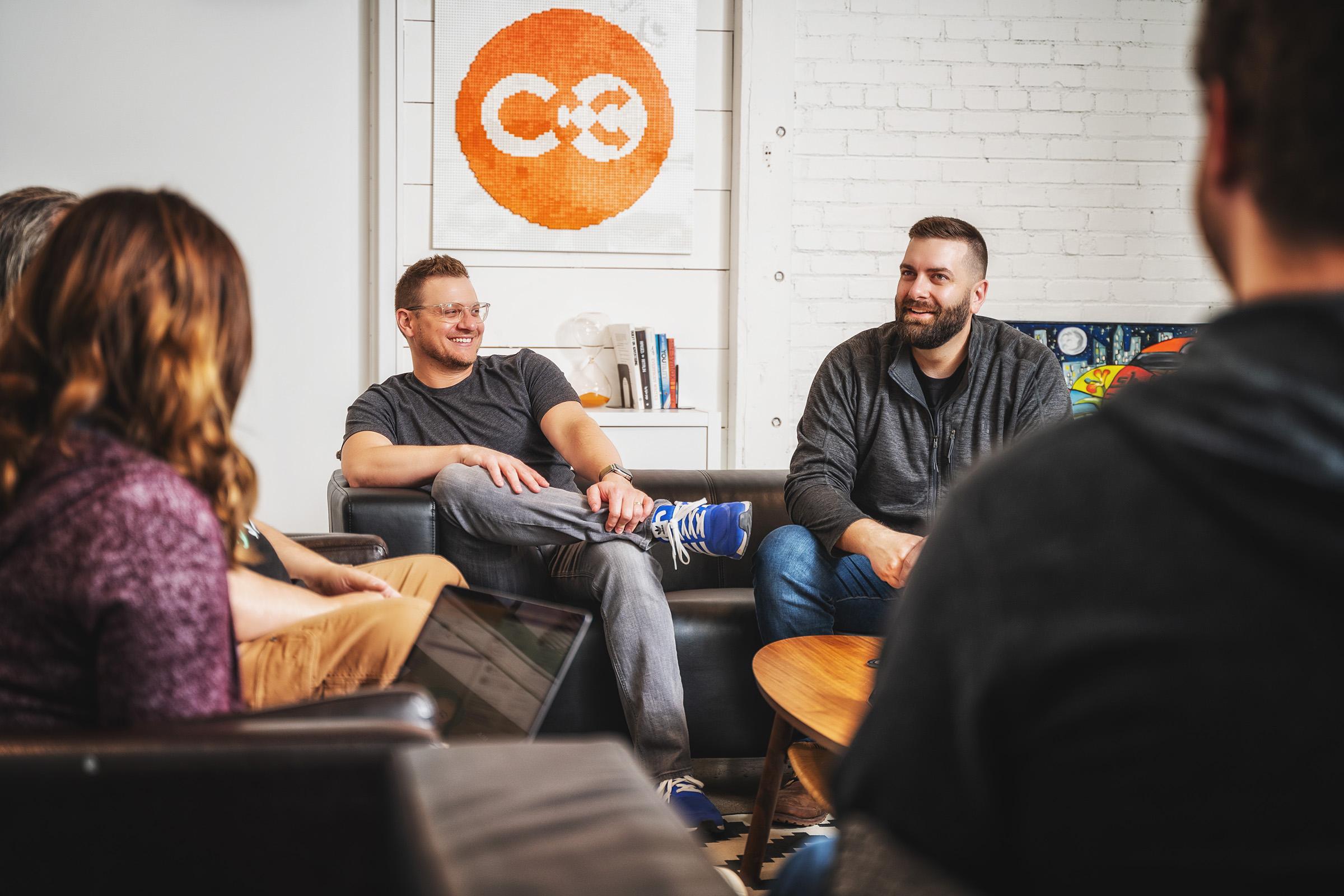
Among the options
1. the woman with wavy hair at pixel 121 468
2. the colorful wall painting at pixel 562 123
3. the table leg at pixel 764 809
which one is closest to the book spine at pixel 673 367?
the colorful wall painting at pixel 562 123

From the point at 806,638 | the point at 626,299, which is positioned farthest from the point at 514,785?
the point at 626,299

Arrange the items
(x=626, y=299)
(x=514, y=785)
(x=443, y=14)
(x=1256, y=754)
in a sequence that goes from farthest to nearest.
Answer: (x=626, y=299) < (x=443, y=14) < (x=514, y=785) < (x=1256, y=754)

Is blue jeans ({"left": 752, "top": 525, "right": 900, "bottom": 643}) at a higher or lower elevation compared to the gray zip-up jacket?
lower

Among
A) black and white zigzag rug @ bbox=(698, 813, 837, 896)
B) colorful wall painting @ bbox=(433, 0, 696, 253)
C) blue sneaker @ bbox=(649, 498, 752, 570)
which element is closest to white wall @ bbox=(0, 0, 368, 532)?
colorful wall painting @ bbox=(433, 0, 696, 253)

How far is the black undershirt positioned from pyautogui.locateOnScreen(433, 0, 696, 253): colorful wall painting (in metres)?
1.51

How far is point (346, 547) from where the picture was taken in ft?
7.09

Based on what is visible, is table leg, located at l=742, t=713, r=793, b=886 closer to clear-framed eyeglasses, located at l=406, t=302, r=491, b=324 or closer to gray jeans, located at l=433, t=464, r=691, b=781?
gray jeans, located at l=433, t=464, r=691, b=781

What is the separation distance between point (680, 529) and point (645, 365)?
1530 mm

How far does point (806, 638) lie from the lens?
2121mm

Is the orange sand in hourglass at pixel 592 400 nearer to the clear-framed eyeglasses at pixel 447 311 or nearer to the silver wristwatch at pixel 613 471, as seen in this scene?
the clear-framed eyeglasses at pixel 447 311

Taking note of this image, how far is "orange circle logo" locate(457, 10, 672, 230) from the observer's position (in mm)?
3787

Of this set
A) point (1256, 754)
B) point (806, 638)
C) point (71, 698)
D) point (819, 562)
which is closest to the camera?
point (1256, 754)

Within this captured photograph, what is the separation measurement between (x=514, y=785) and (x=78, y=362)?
0.56 m

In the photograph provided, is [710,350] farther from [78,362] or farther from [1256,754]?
[1256,754]
